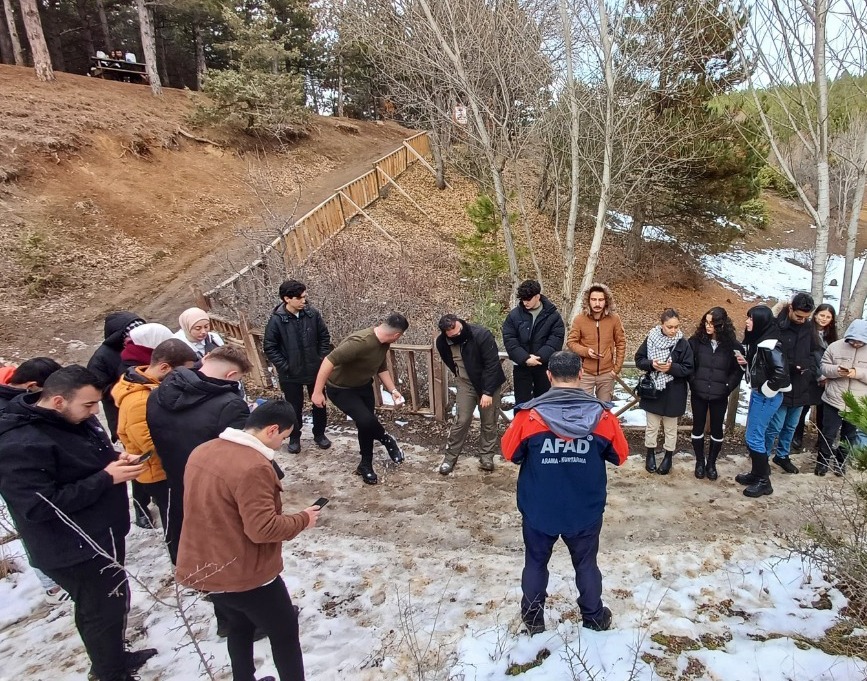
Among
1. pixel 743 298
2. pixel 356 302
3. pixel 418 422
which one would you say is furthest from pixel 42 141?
pixel 743 298

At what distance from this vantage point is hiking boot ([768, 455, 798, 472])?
4613 mm

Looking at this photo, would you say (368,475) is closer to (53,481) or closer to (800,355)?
(53,481)

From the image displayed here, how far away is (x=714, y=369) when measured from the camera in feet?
14.2

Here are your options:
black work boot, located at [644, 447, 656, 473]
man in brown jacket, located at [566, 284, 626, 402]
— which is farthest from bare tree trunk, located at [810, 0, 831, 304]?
black work boot, located at [644, 447, 656, 473]

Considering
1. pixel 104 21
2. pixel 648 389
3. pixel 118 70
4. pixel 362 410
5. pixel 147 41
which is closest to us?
pixel 362 410

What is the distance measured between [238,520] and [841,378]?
4883 mm

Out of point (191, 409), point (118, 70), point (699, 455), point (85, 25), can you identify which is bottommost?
point (699, 455)

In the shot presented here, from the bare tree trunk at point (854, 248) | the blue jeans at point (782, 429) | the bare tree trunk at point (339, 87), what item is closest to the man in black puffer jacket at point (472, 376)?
the blue jeans at point (782, 429)

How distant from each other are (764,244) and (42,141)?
29.4 m

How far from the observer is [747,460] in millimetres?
4926

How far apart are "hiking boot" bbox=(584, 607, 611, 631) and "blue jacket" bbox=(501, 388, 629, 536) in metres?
0.64

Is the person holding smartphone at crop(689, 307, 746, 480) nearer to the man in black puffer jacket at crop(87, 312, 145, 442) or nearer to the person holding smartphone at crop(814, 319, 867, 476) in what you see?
the person holding smartphone at crop(814, 319, 867, 476)

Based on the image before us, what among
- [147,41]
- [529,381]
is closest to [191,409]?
[529,381]

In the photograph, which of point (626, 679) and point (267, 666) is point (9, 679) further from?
point (626, 679)
